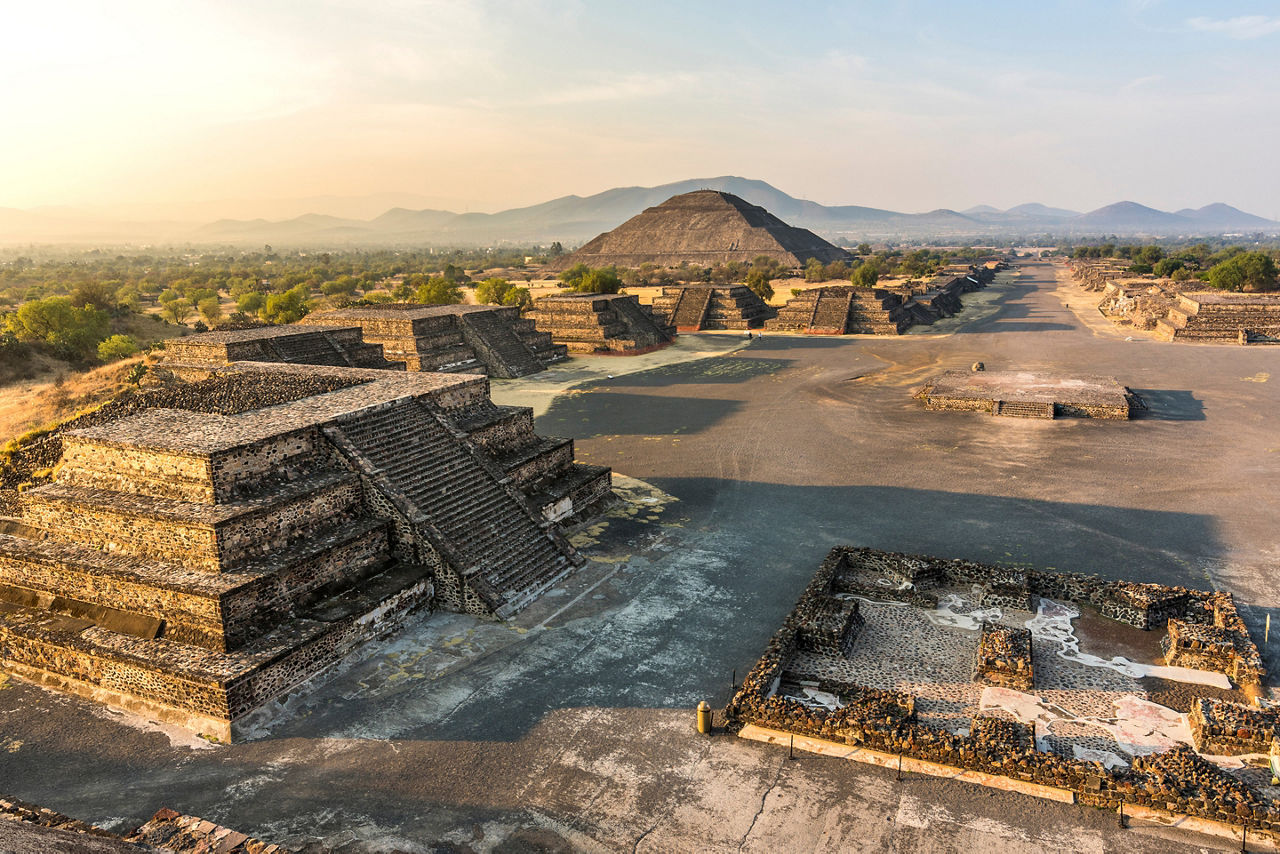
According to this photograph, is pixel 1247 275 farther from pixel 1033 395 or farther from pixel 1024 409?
pixel 1024 409

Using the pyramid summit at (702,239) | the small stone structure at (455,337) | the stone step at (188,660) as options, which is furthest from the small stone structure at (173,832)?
the pyramid summit at (702,239)

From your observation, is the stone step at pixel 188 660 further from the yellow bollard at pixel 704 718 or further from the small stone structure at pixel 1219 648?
the small stone structure at pixel 1219 648

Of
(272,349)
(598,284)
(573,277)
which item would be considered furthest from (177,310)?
(272,349)

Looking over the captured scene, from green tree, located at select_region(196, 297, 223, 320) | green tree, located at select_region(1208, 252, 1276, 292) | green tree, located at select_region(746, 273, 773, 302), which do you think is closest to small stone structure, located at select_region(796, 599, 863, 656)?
green tree, located at select_region(196, 297, 223, 320)

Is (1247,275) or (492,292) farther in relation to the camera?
(1247,275)

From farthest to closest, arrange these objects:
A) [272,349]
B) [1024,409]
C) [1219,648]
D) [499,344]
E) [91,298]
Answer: [91,298]
[499,344]
[1024,409]
[272,349]
[1219,648]

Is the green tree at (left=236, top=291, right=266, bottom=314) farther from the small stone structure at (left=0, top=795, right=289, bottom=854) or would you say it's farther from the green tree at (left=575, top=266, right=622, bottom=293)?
the small stone structure at (left=0, top=795, right=289, bottom=854)

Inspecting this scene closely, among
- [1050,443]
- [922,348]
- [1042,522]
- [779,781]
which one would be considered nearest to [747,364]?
[922,348]
